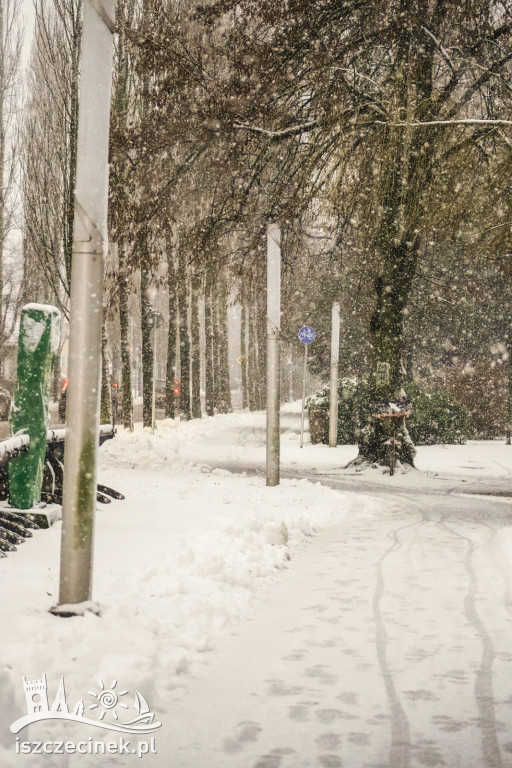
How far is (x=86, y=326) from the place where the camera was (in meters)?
5.16

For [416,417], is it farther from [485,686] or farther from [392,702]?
[392,702]

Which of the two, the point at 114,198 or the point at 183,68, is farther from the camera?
the point at 114,198

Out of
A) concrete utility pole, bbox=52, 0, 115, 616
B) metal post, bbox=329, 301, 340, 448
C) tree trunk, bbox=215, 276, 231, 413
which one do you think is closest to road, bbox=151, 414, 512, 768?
concrete utility pole, bbox=52, 0, 115, 616

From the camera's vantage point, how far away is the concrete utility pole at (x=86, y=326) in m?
5.10

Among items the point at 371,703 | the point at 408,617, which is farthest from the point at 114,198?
the point at 371,703

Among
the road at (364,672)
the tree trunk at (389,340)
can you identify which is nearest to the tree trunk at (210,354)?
the tree trunk at (389,340)

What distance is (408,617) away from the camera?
5.86 m

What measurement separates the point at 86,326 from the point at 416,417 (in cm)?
2013

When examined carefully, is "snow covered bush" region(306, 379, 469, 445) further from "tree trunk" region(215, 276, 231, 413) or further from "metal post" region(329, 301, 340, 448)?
"tree trunk" region(215, 276, 231, 413)

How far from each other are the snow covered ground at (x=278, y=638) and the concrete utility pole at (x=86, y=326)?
1.39ft

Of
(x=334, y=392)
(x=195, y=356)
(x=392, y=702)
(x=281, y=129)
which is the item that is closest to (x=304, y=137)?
(x=281, y=129)

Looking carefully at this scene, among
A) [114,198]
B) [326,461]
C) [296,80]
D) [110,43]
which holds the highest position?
[296,80]

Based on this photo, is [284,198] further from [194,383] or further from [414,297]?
[194,383]

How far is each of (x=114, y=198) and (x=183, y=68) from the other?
2402 mm
